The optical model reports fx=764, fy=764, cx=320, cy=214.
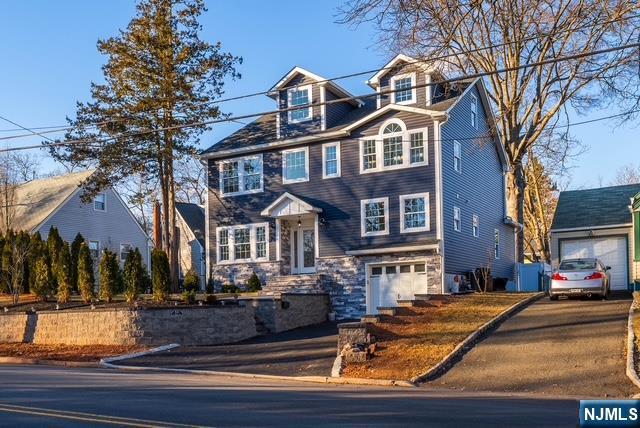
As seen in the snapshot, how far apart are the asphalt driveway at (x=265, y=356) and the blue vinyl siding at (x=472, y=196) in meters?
7.18

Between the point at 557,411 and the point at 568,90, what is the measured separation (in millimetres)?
24766

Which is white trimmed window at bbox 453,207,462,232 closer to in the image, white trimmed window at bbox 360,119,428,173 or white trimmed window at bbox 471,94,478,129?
white trimmed window at bbox 360,119,428,173

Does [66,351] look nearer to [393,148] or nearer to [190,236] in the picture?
[393,148]

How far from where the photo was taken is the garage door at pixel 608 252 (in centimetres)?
3638

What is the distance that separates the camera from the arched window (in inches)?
1229

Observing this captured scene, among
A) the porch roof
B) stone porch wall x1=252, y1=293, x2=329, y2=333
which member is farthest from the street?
the porch roof

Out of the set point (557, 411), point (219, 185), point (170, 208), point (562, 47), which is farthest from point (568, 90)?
point (557, 411)

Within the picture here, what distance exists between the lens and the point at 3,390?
14508 millimetres

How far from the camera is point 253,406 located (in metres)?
12.1

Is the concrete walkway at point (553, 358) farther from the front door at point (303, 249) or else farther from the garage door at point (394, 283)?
the front door at point (303, 249)

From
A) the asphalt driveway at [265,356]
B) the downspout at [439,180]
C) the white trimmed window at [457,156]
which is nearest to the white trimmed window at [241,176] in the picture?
the downspout at [439,180]

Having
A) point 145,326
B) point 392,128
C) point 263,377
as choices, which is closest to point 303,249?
point 392,128

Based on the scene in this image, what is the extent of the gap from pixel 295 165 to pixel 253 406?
2235 centimetres

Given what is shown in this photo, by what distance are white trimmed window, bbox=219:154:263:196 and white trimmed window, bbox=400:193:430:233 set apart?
283 inches
